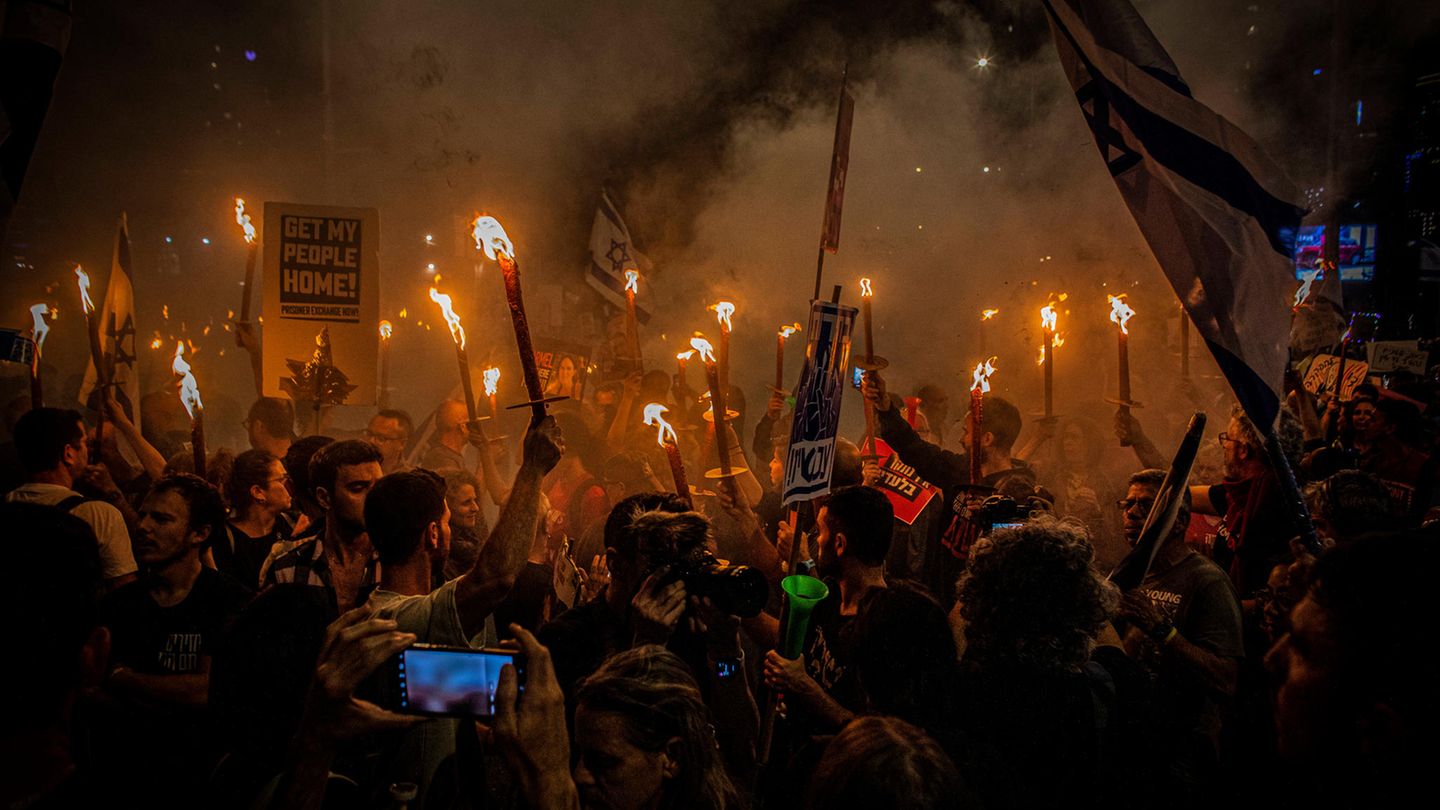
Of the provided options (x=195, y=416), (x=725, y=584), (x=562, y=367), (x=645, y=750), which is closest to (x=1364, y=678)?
(x=645, y=750)

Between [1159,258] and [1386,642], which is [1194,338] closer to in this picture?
[1159,258]

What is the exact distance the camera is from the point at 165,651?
Result: 2965mm

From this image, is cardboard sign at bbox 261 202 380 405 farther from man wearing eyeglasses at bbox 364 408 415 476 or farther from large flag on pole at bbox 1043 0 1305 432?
large flag on pole at bbox 1043 0 1305 432

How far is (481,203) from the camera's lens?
14641 millimetres

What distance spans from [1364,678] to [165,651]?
3.61m

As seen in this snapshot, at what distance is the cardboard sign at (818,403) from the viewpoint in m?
3.31

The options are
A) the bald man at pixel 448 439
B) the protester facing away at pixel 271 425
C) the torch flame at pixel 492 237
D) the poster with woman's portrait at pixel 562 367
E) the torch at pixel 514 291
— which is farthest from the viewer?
the poster with woman's portrait at pixel 562 367

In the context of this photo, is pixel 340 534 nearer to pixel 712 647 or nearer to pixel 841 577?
pixel 712 647

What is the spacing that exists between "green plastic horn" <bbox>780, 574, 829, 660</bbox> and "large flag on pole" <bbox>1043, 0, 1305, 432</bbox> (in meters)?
1.79

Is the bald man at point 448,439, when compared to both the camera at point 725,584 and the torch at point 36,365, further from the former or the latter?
the camera at point 725,584

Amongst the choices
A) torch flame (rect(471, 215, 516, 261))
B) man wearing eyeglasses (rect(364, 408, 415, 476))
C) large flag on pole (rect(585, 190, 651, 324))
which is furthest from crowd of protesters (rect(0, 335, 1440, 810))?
large flag on pole (rect(585, 190, 651, 324))

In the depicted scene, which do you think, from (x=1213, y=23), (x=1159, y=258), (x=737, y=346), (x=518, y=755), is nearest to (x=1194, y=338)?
(x=1213, y=23)

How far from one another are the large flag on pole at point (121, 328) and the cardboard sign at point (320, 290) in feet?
3.01

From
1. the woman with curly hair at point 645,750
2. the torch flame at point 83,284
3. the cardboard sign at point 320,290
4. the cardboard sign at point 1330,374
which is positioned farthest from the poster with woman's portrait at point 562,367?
the woman with curly hair at point 645,750
